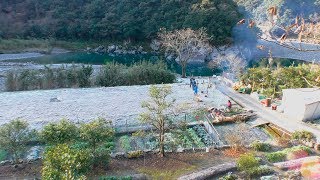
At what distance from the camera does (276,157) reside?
13.8 m

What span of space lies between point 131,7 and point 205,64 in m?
20.0

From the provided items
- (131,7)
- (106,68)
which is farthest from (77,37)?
(106,68)

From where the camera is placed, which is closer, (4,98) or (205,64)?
(4,98)

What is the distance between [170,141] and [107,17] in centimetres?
4901

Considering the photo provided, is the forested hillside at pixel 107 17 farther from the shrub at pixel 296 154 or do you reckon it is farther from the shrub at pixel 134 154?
the shrub at pixel 134 154

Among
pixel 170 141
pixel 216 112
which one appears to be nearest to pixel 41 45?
pixel 216 112

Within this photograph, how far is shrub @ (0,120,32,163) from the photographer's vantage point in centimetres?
1237

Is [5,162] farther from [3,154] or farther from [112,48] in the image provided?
[112,48]

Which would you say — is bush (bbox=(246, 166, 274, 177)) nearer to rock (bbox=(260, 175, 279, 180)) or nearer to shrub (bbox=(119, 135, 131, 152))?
rock (bbox=(260, 175, 279, 180))

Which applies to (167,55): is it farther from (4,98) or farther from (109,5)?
(4,98)

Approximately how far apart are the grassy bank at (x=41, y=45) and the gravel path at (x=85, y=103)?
3371 centimetres

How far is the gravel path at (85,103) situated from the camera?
18.0 metres

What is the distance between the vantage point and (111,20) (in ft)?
199

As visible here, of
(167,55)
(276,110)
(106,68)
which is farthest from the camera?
(167,55)
